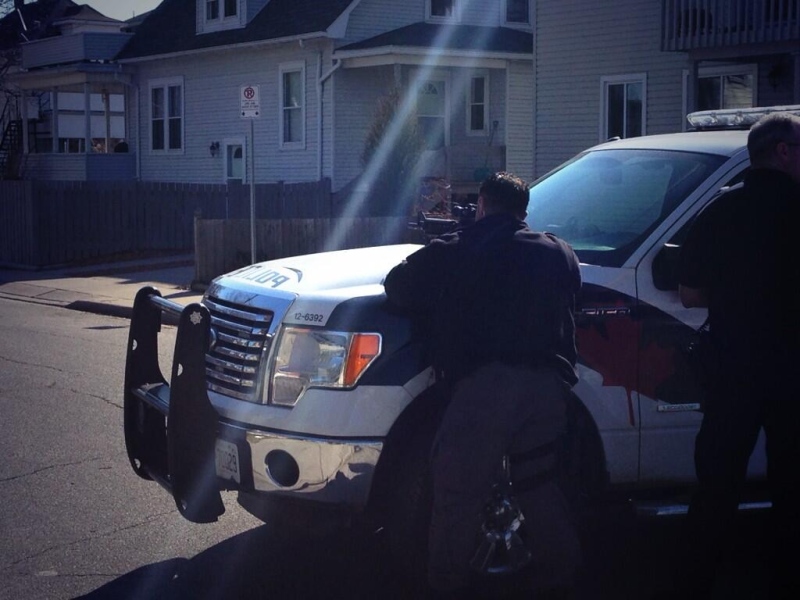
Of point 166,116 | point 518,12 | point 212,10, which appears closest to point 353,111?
point 518,12

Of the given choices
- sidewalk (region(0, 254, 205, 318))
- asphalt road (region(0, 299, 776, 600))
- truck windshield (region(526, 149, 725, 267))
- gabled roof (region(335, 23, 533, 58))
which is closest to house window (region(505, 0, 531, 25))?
gabled roof (region(335, 23, 533, 58))

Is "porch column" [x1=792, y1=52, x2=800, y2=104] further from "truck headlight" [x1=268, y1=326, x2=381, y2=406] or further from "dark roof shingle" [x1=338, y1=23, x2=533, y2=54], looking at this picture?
"truck headlight" [x1=268, y1=326, x2=381, y2=406]

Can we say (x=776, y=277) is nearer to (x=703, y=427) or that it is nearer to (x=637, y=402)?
(x=703, y=427)

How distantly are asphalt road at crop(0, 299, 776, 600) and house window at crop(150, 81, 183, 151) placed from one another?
26.5m

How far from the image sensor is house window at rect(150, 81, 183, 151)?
33469mm

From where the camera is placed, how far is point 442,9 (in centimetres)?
3038

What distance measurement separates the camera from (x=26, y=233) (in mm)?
23484

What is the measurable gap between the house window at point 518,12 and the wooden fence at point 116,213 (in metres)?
8.43

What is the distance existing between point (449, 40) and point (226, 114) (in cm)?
679

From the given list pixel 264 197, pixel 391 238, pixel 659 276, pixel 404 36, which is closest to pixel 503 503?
pixel 659 276

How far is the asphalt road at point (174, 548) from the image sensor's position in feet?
17.4

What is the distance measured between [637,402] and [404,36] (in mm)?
23576

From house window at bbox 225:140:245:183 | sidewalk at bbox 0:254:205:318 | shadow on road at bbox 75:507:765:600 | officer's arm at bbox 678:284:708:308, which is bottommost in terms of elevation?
sidewalk at bbox 0:254:205:318

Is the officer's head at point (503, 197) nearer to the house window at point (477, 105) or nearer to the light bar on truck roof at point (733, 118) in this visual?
the light bar on truck roof at point (733, 118)
